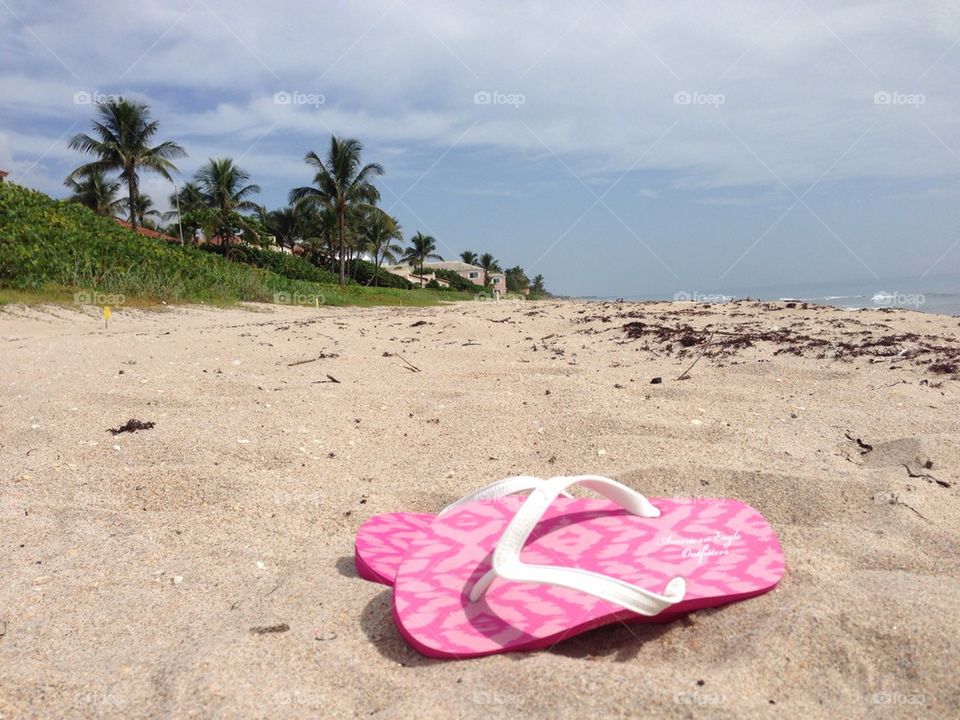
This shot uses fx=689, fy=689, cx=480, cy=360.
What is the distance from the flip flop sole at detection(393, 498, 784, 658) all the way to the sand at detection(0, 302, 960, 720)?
0.17ft

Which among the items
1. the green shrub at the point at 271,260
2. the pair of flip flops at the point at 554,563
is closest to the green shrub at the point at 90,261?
the pair of flip flops at the point at 554,563

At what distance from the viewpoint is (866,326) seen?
641cm

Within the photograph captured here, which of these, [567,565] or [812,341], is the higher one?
[812,341]

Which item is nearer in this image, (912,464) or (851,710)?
(851,710)

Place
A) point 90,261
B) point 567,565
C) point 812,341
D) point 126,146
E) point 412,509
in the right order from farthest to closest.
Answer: point 126,146
point 90,261
point 812,341
point 412,509
point 567,565

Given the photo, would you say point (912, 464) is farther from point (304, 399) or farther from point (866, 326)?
point (866, 326)

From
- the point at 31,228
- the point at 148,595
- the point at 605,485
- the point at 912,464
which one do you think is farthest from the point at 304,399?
the point at 31,228

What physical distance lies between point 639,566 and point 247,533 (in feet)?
3.93

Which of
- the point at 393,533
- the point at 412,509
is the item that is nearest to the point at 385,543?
the point at 393,533

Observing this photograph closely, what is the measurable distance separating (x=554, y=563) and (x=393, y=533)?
54 centimetres

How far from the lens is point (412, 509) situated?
2328 millimetres

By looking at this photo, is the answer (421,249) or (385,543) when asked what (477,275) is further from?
(385,543)

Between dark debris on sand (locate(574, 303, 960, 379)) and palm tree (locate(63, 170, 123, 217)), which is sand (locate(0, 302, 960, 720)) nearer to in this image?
dark debris on sand (locate(574, 303, 960, 379))

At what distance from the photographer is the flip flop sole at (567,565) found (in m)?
1.44
